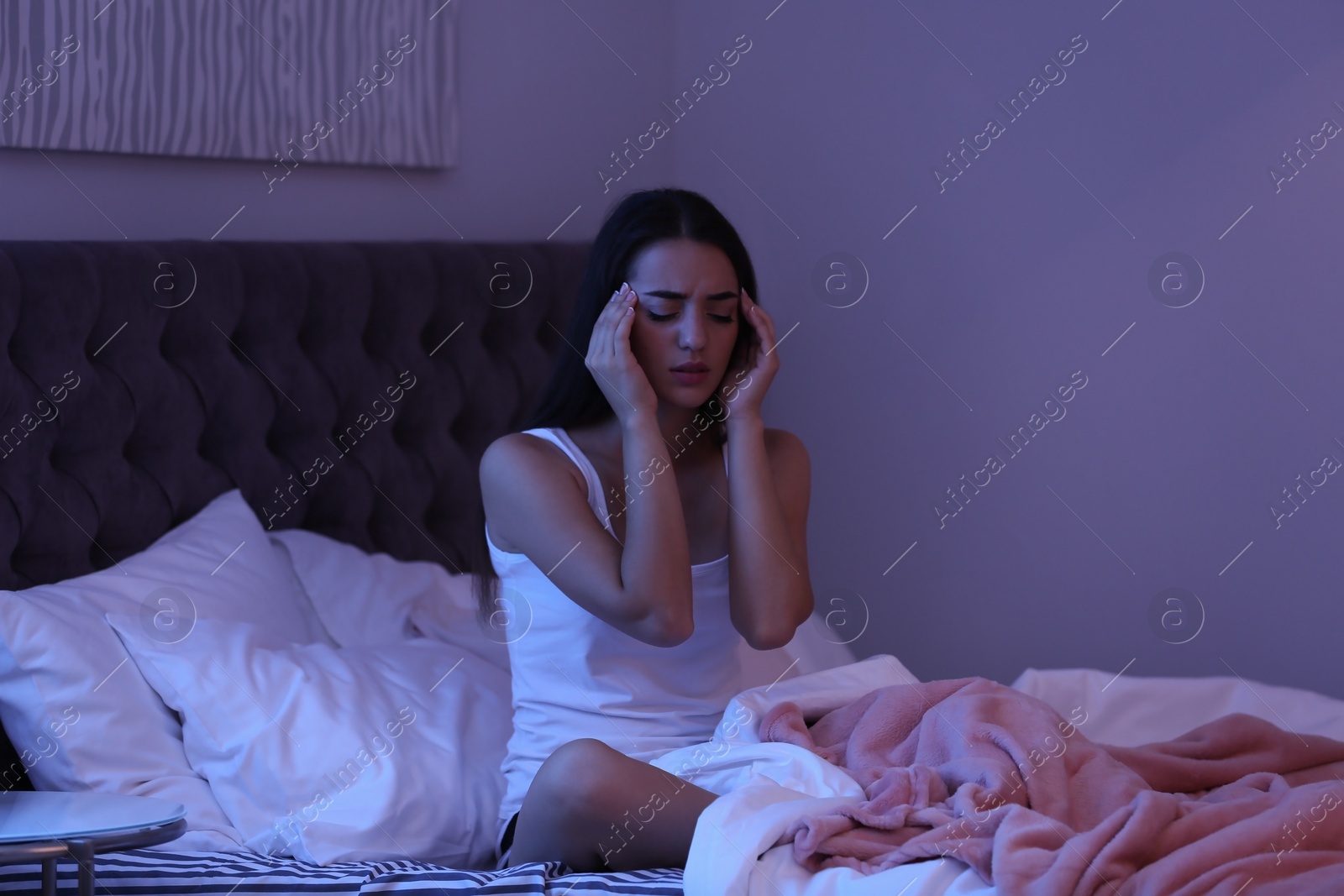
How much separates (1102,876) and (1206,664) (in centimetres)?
160

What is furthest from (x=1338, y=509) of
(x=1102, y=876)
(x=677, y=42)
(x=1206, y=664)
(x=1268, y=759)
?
(x=677, y=42)

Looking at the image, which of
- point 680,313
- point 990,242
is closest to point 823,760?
point 680,313

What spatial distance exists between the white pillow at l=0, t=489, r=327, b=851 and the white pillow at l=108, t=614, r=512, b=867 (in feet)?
0.09

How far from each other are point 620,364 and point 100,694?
88 centimetres

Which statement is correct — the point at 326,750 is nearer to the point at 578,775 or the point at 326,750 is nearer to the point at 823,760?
the point at 578,775

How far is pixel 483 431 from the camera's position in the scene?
2.63 m

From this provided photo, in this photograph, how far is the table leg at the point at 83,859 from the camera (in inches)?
53.1

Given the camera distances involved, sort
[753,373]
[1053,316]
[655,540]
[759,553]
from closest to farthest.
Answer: [655,540]
[759,553]
[753,373]
[1053,316]

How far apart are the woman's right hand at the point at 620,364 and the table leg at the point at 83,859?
87cm

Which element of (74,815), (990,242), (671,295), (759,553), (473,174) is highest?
(473,174)

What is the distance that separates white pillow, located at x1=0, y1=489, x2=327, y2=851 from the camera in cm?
175

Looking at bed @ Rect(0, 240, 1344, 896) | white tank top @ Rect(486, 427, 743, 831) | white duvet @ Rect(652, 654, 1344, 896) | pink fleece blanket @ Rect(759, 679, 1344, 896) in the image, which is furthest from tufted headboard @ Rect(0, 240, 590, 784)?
pink fleece blanket @ Rect(759, 679, 1344, 896)

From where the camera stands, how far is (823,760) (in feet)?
5.19

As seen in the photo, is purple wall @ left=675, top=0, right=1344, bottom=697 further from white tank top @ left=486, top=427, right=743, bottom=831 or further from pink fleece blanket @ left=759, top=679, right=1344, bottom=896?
white tank top @ left=486, top=427, right=743, bottom=831
